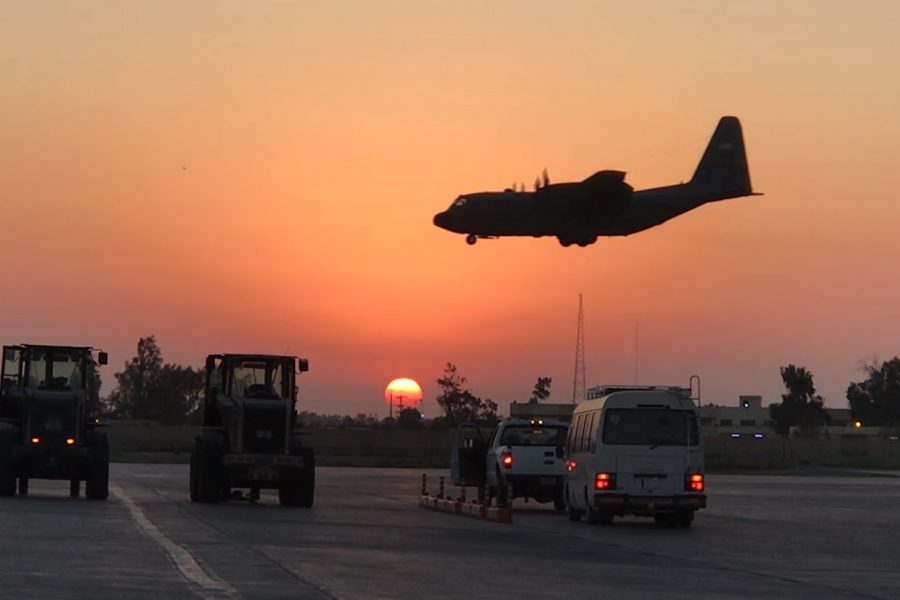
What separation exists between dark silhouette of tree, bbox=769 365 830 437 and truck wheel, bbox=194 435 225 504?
532 feet

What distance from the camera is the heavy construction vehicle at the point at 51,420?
113 ft

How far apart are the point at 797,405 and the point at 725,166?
142 m

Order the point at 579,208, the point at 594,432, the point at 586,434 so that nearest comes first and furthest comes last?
the point at 594,432
the point at 586,434
the point at 579,208

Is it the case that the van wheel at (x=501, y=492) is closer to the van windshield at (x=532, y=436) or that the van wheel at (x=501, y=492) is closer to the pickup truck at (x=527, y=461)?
the pickup truck at (x=527, y=461)

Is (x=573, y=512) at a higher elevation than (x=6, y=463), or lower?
lower

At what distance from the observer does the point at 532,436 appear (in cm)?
3525

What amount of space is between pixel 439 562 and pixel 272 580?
3866 millimetres

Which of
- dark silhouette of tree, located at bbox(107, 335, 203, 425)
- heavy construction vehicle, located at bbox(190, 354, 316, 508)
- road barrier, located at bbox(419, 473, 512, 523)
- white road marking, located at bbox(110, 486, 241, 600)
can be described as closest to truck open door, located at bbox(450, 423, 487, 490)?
road barrier, located at bbox(419, 473, 512, 523)

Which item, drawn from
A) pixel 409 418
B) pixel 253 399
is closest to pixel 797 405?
pixel 409 418

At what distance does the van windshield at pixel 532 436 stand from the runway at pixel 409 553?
154 cm

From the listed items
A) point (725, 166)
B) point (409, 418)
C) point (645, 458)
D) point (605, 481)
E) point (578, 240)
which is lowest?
point (605, 481)

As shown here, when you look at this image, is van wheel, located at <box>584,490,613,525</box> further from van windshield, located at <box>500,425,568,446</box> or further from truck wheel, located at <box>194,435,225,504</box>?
truck wheel, located at <box>194,435,225,504</box>

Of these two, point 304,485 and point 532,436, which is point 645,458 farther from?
point 304,485

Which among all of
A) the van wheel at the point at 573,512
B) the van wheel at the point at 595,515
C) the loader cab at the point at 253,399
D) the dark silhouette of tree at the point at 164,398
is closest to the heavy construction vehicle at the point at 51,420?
the loader cab at the point at 253,399
